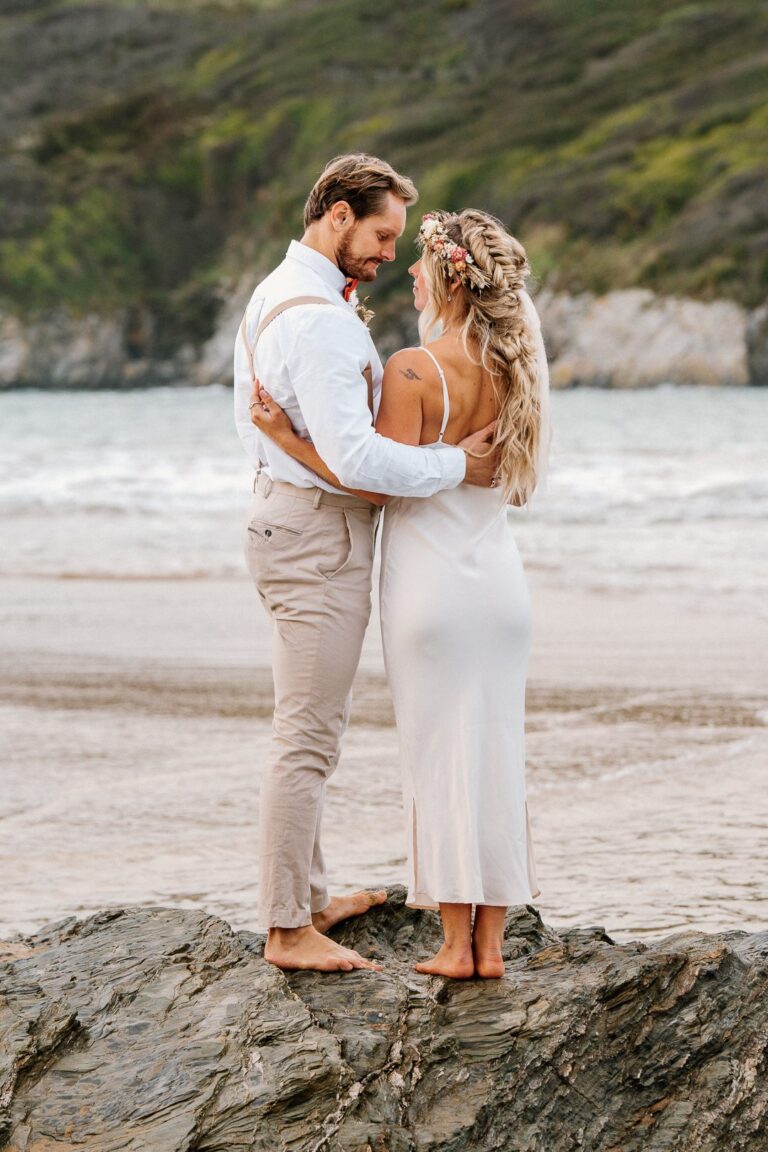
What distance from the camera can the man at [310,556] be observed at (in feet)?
9.57

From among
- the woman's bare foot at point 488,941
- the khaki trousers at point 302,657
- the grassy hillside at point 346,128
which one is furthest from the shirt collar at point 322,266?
the grassy hillside at point 346,128

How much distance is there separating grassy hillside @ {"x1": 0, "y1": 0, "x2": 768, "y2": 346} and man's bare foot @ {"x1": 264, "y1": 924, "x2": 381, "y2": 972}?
72.3 meters

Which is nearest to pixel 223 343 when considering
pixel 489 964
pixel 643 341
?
pixel 643 341

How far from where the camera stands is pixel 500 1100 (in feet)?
8.59

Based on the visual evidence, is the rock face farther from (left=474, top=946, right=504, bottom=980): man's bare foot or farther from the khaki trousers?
the khaki trousers

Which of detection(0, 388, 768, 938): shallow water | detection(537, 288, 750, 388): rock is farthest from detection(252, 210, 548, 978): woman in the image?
detection(537, 288, 750, 388): rock

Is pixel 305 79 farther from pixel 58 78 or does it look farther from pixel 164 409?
pixel 164 409

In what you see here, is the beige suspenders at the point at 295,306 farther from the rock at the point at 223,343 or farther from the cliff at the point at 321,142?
the rock at the point at 223,343

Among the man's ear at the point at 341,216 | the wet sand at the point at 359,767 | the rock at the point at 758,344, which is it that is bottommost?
the wet sand at the point at 359,767

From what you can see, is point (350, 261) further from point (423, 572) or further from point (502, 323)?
point (423, 572)

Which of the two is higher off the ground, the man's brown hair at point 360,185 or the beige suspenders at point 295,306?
the man's brown hair at point 360,185

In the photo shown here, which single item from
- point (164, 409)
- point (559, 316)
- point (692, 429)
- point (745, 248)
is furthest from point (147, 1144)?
point (745, 248)

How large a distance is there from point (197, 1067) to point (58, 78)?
12711cm

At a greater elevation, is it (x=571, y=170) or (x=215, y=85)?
(x=215, y=85)
